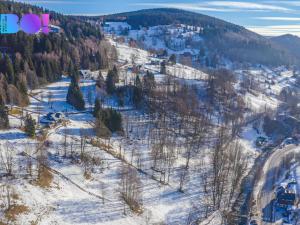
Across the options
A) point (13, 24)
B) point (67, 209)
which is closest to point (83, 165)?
point (67, 209)

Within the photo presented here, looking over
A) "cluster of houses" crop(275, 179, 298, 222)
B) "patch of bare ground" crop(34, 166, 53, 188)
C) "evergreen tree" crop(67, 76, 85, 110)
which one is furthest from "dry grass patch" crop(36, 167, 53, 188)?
"cluster of houses" crop(275, 179, 298, 222)

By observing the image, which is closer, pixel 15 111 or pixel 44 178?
pixel 44 178

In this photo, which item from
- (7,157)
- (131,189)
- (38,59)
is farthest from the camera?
(38,59)

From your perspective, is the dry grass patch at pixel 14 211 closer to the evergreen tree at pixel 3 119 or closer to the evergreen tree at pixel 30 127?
the evergreen tree at pixel 30 127

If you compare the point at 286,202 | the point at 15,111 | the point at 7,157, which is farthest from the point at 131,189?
the point at 15,111

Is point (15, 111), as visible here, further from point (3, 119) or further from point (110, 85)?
point (110, 85)

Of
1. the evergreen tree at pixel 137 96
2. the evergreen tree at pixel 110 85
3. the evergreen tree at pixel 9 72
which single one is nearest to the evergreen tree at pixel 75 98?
the evergreen tree at pixel 110 85

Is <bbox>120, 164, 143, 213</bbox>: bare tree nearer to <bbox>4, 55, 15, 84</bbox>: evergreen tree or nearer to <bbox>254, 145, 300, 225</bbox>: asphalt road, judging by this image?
<bbox>254, 145, 300, 225</bbox>: asphalt road
